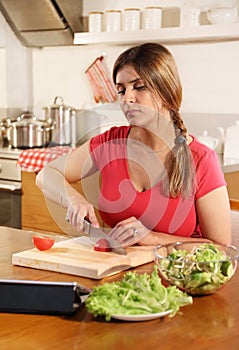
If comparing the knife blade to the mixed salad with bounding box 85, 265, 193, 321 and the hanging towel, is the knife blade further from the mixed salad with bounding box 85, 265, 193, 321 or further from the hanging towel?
the hanging towel

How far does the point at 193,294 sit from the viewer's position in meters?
1.38

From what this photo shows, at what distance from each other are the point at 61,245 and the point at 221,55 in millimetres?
2272

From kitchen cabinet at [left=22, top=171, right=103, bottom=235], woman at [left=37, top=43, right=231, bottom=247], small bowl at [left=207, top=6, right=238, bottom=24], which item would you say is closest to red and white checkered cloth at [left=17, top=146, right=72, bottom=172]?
kitchen cabinet at [left=22, top=171, right=103, bottom=235]

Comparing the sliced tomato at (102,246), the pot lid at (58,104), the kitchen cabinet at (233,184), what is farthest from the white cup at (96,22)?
the sliced tomato at (102,246)

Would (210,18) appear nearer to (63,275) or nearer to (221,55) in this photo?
(221,55)

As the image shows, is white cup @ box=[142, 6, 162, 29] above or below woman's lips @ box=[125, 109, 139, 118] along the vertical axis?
above

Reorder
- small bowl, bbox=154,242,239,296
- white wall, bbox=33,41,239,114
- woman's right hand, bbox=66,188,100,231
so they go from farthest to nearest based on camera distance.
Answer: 1. white wall, bbox=33,41,239,114
2. woman's right hand, bbox=66,188,100,231
3. small bowl, bbox=154,242,239,296

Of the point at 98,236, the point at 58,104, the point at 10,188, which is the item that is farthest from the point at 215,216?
the point at 58,104

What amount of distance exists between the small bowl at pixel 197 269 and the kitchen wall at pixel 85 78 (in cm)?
235

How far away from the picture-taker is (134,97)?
1.94m

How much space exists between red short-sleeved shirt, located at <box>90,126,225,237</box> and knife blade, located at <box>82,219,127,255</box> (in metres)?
0.27

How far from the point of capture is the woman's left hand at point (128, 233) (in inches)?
67.1

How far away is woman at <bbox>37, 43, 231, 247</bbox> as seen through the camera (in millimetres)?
1842

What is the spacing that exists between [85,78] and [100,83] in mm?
186
